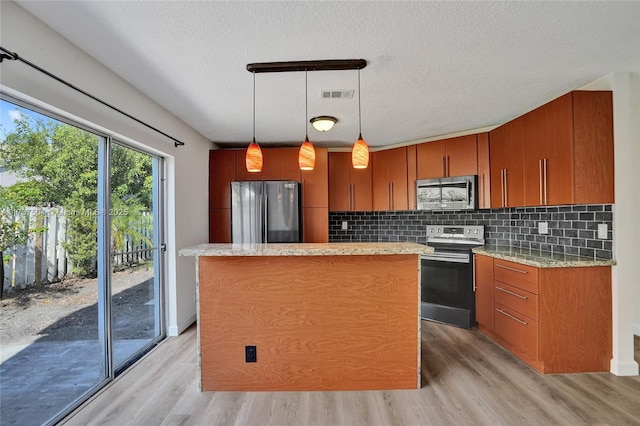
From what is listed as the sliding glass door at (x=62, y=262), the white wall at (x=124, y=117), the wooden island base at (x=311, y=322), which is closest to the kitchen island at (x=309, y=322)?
the wooden island base at (x=311, y=322)

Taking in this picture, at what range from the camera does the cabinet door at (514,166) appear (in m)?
2.83

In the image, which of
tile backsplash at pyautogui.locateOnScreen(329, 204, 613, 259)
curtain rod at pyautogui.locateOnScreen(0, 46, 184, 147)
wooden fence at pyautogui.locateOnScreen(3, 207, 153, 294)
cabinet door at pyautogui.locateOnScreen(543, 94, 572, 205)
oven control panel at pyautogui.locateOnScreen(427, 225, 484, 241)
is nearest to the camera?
curtain rod at pyautogui.locateOnScreen(0, 46, 184, 147)

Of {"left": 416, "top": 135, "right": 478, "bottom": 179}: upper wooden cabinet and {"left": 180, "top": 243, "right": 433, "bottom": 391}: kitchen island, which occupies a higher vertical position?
{"left": 416, "top": 135, "right": 478, "bottom": 179}: upper wooden cabinet

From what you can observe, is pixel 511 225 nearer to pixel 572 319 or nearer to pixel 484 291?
pixel 484 291

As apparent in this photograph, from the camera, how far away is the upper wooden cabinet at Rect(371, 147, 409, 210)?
3.97m

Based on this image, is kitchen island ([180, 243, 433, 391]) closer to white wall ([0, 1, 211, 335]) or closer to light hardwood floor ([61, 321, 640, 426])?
light hardwood floor ([61, 321, 640, 426])

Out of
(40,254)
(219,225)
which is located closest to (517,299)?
(219,225)

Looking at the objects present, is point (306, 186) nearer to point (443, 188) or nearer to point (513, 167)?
point (443, 188)

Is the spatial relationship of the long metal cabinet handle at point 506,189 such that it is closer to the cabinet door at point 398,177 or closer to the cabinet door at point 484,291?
the cabinet door at point 484,291

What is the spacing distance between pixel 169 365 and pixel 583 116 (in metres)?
4.08

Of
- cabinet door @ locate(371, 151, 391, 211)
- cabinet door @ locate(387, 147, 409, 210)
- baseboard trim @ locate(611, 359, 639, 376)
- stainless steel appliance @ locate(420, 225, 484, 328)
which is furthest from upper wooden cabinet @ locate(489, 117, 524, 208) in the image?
baseboard trim @ locate(611, 359, 639, 376)

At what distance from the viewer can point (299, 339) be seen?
6.98 feet

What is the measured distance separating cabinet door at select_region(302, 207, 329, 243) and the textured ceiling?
1523mm

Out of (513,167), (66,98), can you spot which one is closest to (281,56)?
(66,98)
